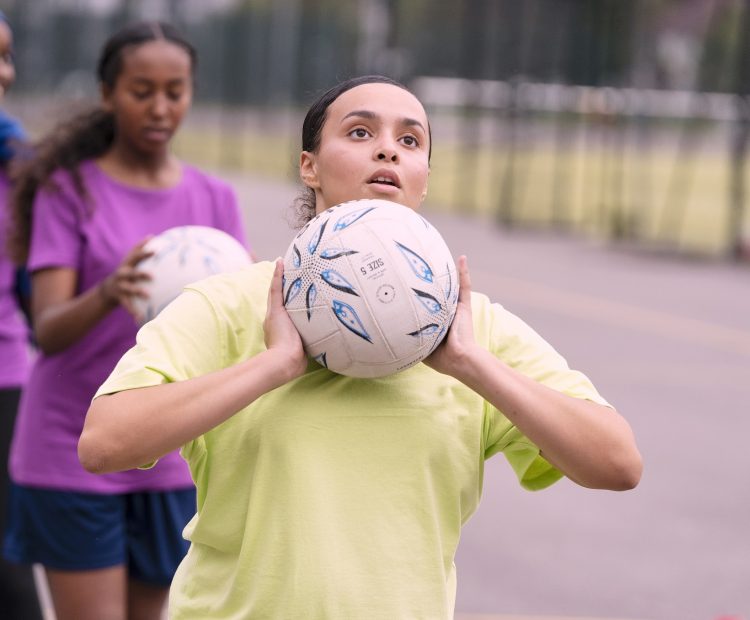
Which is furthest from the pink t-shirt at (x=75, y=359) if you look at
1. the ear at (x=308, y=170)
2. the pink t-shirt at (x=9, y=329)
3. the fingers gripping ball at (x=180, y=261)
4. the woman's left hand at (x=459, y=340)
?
the woman's left hand at (x=459, y=340)

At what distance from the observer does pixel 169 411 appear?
2369 millimetres

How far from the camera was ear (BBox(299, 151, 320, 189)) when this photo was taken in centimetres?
274

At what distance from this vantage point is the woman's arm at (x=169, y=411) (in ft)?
7.77

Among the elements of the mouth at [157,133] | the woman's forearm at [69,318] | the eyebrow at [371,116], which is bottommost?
the woman's forearm at [69,318]

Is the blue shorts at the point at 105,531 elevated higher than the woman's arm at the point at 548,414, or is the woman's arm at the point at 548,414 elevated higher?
the woman's arm at the point at 548,414

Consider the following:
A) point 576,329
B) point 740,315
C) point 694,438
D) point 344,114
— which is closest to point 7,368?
point 344,114

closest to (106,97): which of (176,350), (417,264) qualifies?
(176,350)

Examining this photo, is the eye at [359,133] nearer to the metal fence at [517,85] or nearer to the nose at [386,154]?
the nose at [386,154]

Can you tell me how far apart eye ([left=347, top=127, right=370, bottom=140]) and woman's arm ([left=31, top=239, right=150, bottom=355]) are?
1287 millimetres

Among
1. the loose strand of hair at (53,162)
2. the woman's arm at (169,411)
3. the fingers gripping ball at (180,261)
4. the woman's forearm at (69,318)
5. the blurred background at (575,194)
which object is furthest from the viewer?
the blurred background at (575,194)

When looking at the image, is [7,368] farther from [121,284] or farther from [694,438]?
[694,438]

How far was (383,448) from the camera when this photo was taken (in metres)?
2.50

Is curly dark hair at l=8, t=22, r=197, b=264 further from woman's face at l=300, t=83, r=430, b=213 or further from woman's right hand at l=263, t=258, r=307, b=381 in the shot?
woman's right hand at l=263, t=258, r=307, b=381

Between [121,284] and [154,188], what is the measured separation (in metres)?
0.58
